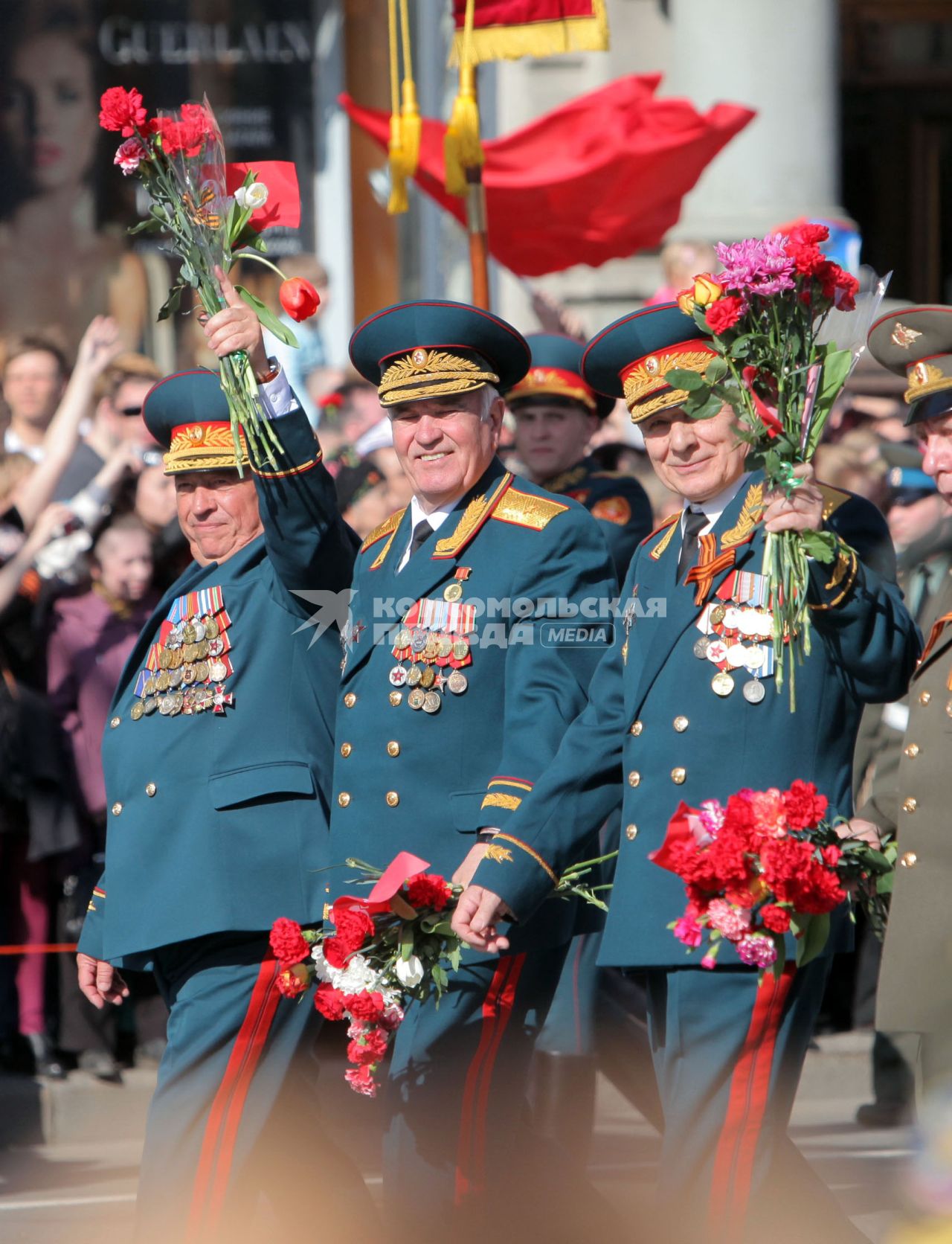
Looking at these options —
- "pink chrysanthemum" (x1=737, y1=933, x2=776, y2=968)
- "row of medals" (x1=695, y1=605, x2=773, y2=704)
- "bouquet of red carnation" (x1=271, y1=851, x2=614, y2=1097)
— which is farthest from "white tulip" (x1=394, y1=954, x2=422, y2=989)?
"row of medals" (x1=695, y1=605, x2=773, y2=704)

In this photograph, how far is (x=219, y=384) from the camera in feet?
16.1

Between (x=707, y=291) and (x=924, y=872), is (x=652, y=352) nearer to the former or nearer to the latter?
(x=707, y=291)

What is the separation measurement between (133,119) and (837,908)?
2133 millimetres

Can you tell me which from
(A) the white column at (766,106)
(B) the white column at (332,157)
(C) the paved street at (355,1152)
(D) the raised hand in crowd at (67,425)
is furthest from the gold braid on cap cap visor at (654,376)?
(B) the white column at (332,157)

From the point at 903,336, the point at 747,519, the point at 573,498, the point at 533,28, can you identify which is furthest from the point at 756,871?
the point at 533,28

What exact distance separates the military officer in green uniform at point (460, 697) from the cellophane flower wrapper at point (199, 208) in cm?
32

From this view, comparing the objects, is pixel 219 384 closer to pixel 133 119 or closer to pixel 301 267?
pixel 133 119

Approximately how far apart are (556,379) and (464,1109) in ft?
9.27

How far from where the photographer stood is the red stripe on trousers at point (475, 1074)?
436 cm

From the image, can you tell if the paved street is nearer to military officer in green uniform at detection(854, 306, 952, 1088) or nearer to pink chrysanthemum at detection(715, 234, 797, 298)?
military officer in green uniform at detection(854, 306, 952, 1088)

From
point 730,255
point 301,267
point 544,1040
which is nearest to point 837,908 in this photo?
point 730,255

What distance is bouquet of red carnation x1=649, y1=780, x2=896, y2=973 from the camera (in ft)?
12.8

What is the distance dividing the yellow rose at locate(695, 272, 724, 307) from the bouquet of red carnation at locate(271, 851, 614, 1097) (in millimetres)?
1198

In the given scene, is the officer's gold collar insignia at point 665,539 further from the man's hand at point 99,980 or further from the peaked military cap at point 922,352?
the man's hand at point 99,980
